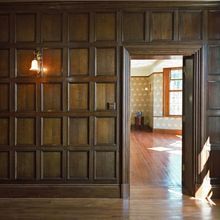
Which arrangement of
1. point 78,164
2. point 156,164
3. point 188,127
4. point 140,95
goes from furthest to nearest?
point 140,95 → point 156,164 → point 188,127 → point 78,164

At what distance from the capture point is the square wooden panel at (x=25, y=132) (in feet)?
12.8

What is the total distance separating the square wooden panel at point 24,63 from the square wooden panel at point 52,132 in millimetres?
716

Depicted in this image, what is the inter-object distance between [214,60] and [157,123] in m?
7.81

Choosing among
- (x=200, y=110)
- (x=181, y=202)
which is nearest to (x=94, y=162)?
(x=181, y=202)

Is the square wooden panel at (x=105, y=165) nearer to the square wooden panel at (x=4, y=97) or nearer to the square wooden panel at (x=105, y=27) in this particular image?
the square wooden panel at (x=4, y=97)

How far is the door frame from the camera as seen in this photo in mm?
3811

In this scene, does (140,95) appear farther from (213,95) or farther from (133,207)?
(133,207)

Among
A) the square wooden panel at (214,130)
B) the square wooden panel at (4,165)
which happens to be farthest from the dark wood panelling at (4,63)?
the square wooden panel at (214,130)

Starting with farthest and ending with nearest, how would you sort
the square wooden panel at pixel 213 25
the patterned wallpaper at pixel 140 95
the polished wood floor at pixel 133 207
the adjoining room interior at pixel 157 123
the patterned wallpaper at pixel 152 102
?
the patterned wallpaper at pixel 140 95 → the patterned wallpaper at pixel 152 102 → the adjoining room interior at pixel 157 123 → the square wooden panel at pixel 213 25 → the polished wood floor at pixel 133 207

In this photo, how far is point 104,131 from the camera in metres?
3.89

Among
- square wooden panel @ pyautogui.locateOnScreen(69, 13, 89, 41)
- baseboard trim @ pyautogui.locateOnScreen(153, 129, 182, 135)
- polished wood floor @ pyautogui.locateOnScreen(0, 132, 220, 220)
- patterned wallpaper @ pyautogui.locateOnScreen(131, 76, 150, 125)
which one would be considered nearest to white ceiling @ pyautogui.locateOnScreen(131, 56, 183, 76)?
patterned wallpaper @ pyautogui.locateOnScreen(131, 76, 150, 125)

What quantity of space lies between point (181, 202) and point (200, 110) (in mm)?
1282

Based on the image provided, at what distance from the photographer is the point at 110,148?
153 inches

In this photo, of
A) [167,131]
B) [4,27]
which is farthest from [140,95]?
[4,27]
